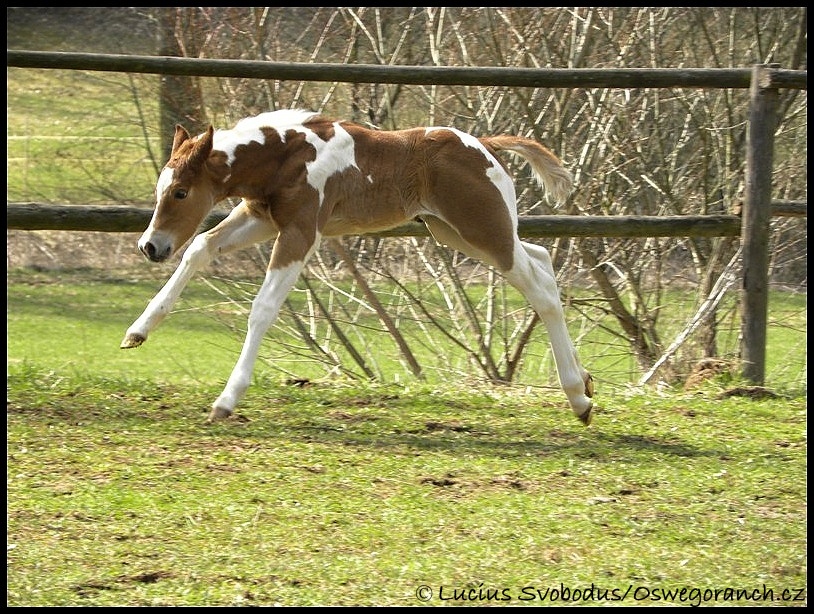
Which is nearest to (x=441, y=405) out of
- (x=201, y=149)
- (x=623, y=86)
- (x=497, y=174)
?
(x=497, y=174)

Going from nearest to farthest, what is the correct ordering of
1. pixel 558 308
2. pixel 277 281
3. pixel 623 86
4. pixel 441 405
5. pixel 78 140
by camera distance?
pixel 277 281 < pixel 558 308 < pixel 441 405 < pixel 623 86 < pixel 78 140

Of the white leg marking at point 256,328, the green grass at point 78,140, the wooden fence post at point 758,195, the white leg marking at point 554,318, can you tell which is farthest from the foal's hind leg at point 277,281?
the green grass at point 78,140

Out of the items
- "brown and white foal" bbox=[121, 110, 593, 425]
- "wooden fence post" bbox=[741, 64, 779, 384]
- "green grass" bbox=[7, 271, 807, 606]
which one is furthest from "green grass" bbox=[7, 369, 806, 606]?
"wooden fence post" bbox=[741, 64, 779, 384]

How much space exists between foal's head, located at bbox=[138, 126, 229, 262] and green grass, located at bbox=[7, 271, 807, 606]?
86 centimetres

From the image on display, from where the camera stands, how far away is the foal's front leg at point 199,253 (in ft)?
16.1

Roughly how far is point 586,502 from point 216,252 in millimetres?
1960

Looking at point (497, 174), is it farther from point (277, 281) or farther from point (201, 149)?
point (201, 149)

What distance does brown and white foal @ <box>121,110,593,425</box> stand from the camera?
16.2 ft

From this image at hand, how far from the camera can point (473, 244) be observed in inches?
207

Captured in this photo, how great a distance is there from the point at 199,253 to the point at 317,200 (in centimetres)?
56

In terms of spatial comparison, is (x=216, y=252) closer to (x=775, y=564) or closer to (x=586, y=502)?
(x=586, y=502)

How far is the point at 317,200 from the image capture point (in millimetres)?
5086

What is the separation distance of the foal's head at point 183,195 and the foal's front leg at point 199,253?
0.16m

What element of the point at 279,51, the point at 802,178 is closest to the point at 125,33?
the point at 279,51
